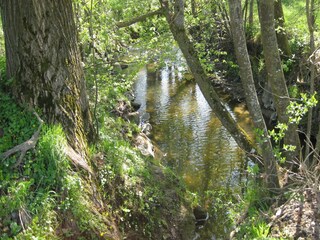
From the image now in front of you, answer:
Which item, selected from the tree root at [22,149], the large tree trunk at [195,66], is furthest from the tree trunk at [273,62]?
the tree root at [22,149]

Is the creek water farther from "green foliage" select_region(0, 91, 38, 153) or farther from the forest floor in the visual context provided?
"green foliage" select_region(0, 91, 38, 153)

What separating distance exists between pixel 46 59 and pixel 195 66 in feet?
9.39

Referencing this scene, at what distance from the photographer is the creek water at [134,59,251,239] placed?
8930 mm

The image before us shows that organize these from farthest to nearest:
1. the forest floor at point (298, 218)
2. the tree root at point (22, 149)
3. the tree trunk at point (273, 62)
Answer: the tree trunk at point (273, 62), the forest floor at point (298, 218), the tree root at point (22, 149)

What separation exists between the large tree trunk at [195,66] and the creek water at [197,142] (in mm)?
1580

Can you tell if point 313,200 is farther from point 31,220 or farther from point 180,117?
point 180,117

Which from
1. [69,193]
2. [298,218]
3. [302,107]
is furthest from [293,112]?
[69,193]

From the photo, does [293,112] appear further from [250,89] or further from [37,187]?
[37,187]

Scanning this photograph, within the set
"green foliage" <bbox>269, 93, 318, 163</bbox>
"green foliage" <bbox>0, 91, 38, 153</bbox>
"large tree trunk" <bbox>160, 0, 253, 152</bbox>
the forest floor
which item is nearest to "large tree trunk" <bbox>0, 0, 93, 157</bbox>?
"green foliage" <bbox>0, 91, 38, 153</bbox>

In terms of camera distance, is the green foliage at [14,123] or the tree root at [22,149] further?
the green foliage at [14,123]

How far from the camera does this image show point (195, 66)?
7.16 metres

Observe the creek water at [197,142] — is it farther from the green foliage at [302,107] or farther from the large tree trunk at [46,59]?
the large tree trunk at [46,59]

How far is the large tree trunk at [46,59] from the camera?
525 cm

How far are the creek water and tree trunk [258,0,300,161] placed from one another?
7.50 feet
